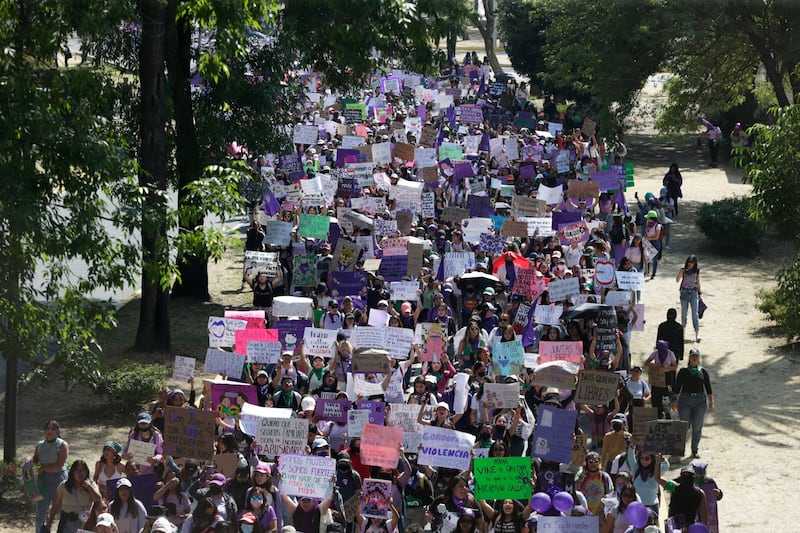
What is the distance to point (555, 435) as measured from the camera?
12.7 metres

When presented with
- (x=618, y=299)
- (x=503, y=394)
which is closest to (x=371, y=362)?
(x=503, y=394)

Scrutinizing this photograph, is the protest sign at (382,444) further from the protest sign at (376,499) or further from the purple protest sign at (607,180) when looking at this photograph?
the purple protest sign at (607,180)

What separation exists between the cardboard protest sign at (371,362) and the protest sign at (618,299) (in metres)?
4.32

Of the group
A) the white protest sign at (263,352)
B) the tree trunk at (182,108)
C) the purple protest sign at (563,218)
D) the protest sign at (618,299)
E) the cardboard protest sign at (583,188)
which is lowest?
the white protest sign at (263,352)

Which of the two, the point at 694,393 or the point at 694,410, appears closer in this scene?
the point at 694,393

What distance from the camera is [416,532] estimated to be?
36.0 ft

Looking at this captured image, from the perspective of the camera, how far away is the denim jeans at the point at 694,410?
15.5 metres

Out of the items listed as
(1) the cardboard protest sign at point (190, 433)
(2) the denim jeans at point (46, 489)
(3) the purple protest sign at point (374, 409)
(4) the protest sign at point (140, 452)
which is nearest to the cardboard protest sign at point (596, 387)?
(3) the purple protest sign at point (374, 409)

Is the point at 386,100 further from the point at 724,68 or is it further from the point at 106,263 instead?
the point at 106,263

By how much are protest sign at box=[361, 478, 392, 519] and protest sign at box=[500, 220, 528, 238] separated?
10.4 meters

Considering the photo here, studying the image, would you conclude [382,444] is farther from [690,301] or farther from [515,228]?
[515,228]

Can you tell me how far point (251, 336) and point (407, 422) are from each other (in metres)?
2.94

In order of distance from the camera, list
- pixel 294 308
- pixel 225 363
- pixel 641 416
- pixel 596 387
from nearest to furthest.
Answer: pixel 641 416 < pixel 596 387 < pixel 225 363 < pixel 294 308

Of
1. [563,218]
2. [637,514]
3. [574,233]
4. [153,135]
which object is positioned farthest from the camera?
[563,218]
